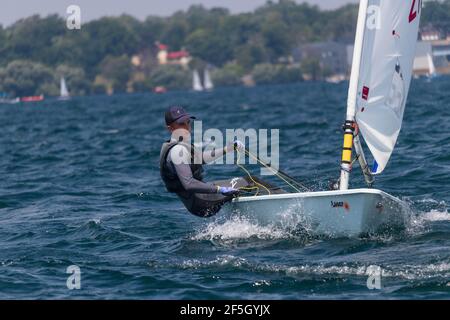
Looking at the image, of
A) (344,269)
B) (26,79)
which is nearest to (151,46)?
(26,79)

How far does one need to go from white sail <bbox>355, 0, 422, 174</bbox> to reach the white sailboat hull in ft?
2.68

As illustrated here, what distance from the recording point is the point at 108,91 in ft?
429

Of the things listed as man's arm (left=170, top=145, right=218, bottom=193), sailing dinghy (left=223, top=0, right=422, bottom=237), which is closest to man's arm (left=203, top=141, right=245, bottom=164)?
man's arm (left=170, top=145, right=218, bottom=193)

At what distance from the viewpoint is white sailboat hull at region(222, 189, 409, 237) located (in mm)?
10406

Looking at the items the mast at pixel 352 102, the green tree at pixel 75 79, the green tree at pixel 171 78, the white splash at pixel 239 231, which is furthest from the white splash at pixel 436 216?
the green tree at pixel 171 78

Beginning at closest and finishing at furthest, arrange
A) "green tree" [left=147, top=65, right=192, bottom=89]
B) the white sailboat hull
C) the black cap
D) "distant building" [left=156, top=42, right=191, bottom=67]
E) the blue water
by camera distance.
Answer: the blue water
the white sailboat hull
the black cap
"green tree" [left=147, top=65, right=192, bottom=89]
"distant building" [left=156, top=42, right=191, bottom=67]

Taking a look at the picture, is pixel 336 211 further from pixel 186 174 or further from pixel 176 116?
pixel 176 116

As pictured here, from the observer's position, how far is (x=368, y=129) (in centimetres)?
1102

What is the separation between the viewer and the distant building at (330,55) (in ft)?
387

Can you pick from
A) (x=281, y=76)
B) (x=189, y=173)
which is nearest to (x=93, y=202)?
(x=189, y=173)

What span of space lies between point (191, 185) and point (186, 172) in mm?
145

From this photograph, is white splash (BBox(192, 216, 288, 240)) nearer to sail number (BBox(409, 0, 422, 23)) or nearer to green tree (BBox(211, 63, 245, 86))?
sail number (BBox(409, 0, 422, 23))
